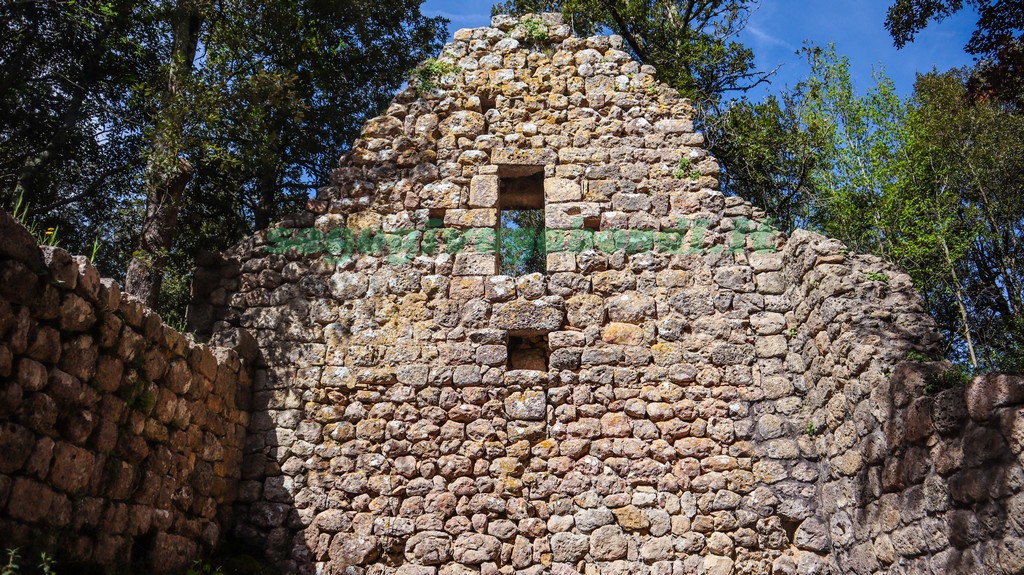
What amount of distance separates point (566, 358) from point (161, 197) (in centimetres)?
426

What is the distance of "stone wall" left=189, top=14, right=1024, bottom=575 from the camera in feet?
19.3

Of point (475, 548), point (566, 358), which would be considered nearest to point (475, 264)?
point (566, 358)

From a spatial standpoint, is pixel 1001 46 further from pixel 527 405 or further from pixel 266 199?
pixel 266 199

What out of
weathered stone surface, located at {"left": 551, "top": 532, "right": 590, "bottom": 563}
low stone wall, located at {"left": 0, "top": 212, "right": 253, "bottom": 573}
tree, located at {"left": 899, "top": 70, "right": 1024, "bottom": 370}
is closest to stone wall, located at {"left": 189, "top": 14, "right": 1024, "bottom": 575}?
weathered stone surface, located at {"left": 551, "top": 532, "right": 590, "bottom": 563}

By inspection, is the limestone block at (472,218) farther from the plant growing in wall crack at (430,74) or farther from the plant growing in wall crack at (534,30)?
the plant growing in wall crack at (534,30)

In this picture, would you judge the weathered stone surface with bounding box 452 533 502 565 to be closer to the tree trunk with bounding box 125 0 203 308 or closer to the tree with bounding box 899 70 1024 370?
the tree trunk with bounding box 125 0 203 308

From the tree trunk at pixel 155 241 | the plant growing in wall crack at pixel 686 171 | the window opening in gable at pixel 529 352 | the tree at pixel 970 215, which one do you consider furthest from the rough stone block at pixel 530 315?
the tree at pixel 970 215

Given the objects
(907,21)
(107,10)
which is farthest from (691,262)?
(107,10)

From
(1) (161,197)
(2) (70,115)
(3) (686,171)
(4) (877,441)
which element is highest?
(2) (70,115)

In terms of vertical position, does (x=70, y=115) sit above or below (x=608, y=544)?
above

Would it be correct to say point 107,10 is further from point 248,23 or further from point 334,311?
point 334,311

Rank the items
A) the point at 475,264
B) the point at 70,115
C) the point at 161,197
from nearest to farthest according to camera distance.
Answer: the point at 475,264 → the point at 161,197 → the point at 70,115

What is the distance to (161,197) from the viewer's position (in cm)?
732

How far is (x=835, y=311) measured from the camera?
236 inches
